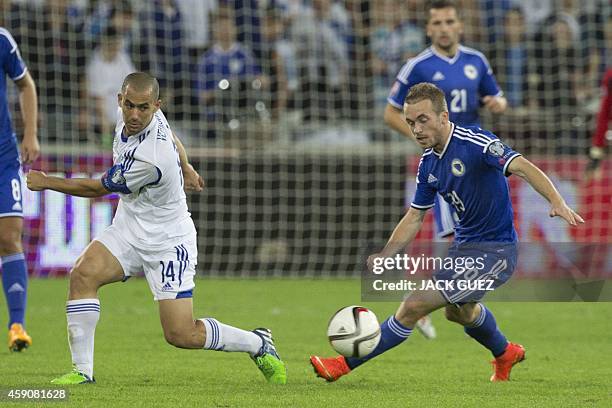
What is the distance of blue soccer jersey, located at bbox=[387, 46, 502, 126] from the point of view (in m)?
8.90

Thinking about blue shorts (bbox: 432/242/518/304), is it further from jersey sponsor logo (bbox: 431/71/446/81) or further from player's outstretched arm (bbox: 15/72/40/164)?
player's outstretched arm (bbox: 15/72/40/164)

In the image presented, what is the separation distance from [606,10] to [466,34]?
1.78m

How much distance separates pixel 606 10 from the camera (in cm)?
1545

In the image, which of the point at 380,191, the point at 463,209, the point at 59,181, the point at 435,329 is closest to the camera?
the point at 59,181

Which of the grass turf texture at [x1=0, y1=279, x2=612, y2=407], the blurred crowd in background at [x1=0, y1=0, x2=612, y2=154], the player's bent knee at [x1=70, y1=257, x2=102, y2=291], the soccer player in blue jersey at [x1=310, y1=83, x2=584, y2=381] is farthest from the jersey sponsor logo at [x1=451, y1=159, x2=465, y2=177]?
the blurred crowd in background at [x1=0, y1=0, x2=612, y2=154]

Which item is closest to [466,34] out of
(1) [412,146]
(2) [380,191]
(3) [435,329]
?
(1) [412,146]

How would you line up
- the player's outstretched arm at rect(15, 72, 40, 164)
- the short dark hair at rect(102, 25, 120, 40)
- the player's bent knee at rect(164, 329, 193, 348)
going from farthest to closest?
the short dark hair at rect(102, 25, 120, 40), the player's outstretched arm at rect(15, 72, 40, 164), the player's bent knee at rect(164, 329, 193, 348)

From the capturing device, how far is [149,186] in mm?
6395

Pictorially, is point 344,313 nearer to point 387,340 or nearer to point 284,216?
point 387,340

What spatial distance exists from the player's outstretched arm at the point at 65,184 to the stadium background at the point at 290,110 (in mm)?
6706

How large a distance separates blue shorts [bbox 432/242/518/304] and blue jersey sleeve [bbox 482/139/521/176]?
1.73ft

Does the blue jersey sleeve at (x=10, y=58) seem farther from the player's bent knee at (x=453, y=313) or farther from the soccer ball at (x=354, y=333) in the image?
the player's bent knee at (x=453, y=313)

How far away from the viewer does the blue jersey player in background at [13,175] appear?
316 inches

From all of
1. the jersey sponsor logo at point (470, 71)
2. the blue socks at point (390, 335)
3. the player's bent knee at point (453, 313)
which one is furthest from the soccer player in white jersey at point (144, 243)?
the jersey sponsor logo at point (470, 71)
